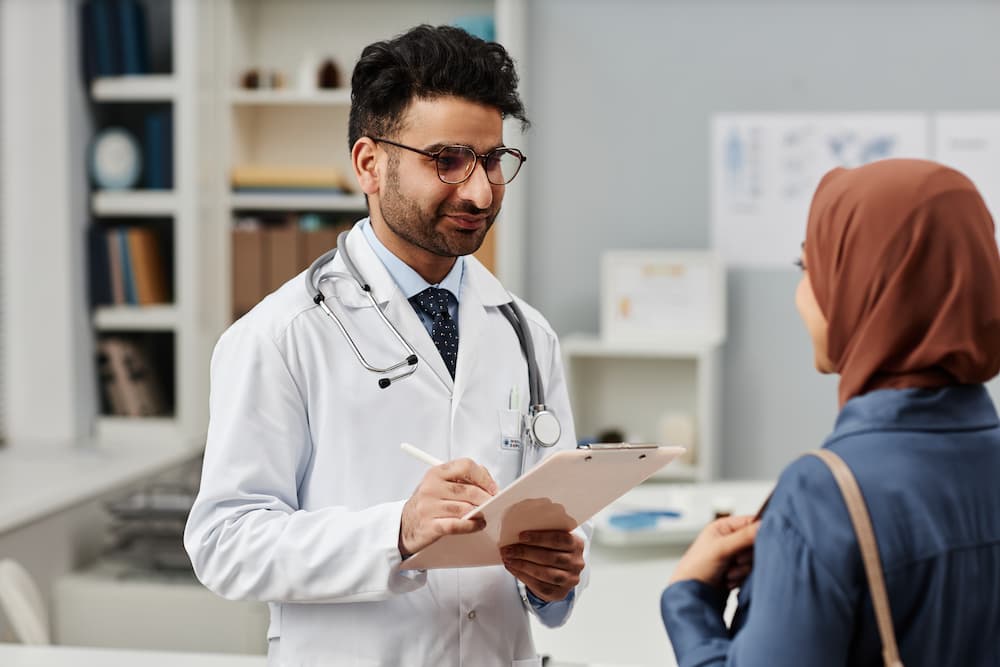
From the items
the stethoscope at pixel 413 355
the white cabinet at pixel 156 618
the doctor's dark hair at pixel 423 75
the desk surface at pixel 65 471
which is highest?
the doctor's dark hair at pixel 423 75

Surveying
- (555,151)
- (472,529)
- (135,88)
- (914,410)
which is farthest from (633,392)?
(914,410)

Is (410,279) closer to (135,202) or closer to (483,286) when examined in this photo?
(483,286)

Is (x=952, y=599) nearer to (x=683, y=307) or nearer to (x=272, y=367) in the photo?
(x=272, y=367)

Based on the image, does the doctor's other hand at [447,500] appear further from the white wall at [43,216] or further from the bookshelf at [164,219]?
the white wall at [43,216]

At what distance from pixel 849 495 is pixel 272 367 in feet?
2.22

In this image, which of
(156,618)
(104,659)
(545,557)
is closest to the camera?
(545,557)

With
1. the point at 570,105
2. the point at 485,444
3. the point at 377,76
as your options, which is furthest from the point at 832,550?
the point at 570,105

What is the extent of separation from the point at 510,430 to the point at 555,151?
107 inches

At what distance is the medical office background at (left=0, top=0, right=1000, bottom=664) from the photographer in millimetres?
3646

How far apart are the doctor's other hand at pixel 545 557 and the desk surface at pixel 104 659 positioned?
0.62 metres

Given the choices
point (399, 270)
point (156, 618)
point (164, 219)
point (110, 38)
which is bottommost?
point (156, 618)

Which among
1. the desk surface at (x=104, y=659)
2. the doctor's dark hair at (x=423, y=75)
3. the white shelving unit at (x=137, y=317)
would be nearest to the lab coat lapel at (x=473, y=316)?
the doctor's dark hair at (x=423, y=75)

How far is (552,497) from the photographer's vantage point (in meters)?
1.14

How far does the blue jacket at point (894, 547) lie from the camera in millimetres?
863
